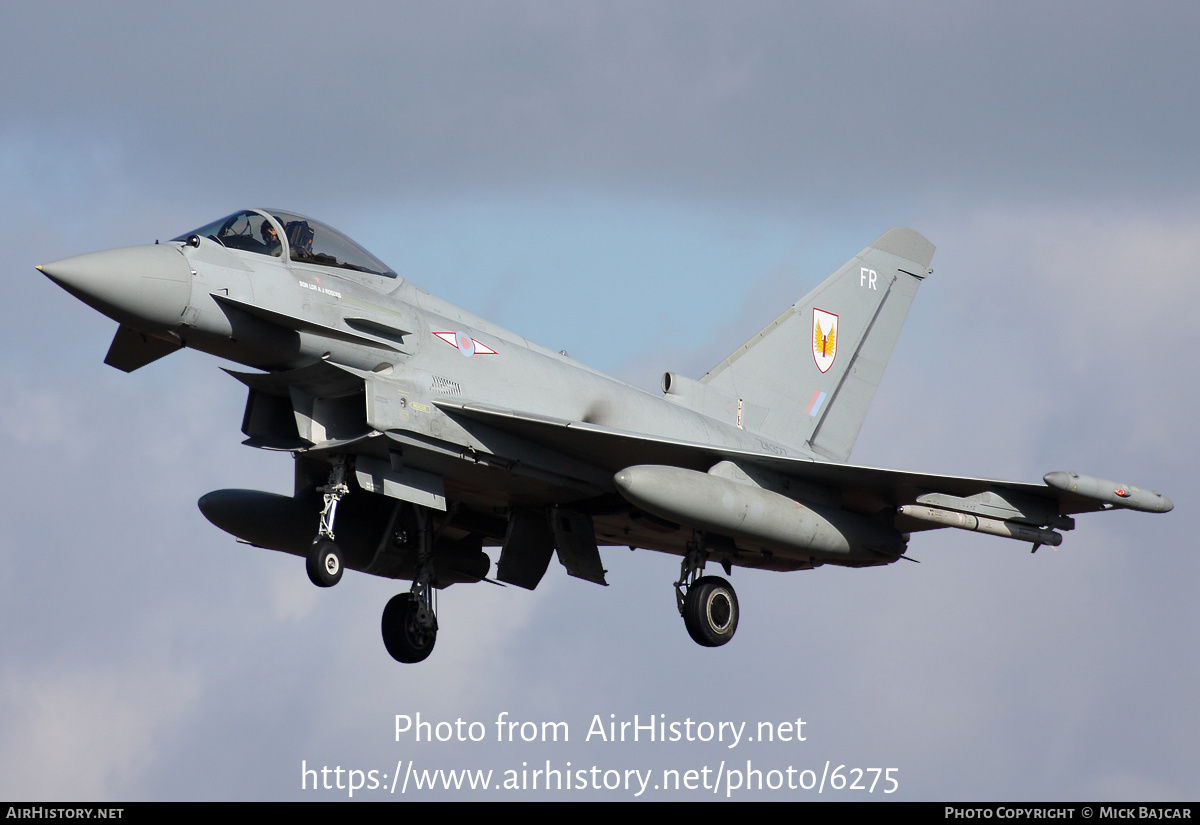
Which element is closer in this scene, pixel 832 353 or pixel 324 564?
pixel 324 564

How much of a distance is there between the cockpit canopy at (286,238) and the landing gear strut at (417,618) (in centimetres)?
364

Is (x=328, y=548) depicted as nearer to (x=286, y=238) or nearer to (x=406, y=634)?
(x=406, y=634)

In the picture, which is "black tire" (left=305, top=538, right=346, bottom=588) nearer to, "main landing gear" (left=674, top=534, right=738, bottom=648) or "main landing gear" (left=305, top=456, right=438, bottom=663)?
"main landing gear" (left=305, top=456, right=438, bottom=663)

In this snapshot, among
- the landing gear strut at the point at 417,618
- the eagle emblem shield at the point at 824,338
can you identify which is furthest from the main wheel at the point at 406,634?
the eagle emblem shield at the point at 824,338

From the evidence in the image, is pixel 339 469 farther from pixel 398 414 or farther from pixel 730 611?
pixel 730 611

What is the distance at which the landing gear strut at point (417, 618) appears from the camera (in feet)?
59.7

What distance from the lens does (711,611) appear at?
1745 cm

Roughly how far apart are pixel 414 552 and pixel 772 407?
18.3 ft

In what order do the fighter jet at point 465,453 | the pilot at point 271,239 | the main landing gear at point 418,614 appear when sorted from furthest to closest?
the main landing gear at point 418,614, the pilot at point 271,239, the fighter jet at point 465,453

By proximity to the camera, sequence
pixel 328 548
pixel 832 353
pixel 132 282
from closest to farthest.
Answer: pixel 132 282 < pixel 328 548 < pixel 832 353

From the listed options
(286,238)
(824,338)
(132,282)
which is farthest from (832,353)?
(132,282)

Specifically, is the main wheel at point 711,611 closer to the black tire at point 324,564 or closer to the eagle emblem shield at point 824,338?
the black tire at point 324,564

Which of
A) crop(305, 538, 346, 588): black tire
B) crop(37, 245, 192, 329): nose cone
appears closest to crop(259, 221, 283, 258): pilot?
crop(37, 245, 192, 329): nose cone

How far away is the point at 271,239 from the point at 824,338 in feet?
30.8
